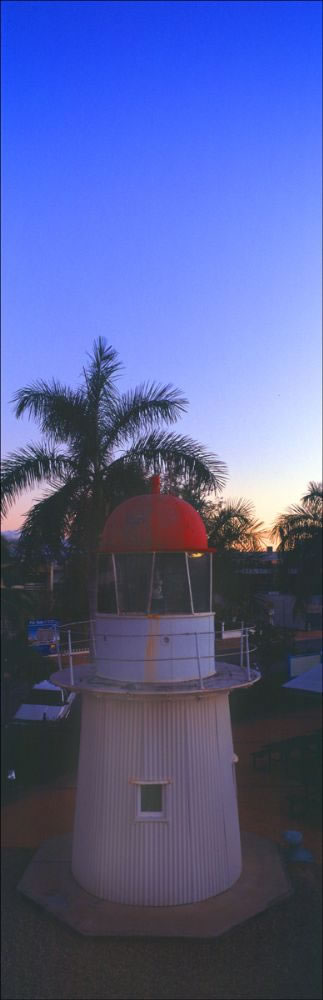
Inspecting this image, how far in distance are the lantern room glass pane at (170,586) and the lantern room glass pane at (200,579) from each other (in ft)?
0.45

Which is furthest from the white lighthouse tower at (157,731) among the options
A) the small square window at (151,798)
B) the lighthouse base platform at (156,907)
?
the lighthouse base platform at (156,907)

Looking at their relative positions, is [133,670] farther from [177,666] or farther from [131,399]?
[131,399]

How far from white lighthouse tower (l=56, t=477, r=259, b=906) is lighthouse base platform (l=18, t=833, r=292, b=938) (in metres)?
0.25

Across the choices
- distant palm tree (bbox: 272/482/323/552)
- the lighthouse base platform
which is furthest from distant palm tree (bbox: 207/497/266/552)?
the lighthouse base platform

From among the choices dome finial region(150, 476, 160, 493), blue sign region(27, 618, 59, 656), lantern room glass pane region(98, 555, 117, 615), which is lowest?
blue sign region(27, 618, 59, 656)

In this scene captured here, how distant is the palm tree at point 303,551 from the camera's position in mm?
19578

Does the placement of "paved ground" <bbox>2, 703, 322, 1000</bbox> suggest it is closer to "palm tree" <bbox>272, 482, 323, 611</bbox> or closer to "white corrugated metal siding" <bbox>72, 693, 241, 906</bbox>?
"white corrugated metal siding" <bbox>72, 693, 241, 906</bbox>

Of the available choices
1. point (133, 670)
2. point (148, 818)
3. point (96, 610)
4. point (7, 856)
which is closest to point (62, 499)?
point (96, 610)

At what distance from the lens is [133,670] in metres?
11.9

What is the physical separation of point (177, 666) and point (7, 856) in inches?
277

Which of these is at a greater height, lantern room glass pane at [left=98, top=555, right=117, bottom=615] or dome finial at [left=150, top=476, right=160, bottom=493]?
dome finial at [left=150, top=476, right=160, bottom=493]

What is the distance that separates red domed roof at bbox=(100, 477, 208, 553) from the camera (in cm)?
1065

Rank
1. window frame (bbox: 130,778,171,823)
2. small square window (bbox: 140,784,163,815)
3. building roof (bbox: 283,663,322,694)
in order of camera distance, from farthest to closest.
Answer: building roof (bbox: 283,663,322,694) → small square window (bbox: 140,784,163,815) → window frame (bbox: 130,778,171,823)

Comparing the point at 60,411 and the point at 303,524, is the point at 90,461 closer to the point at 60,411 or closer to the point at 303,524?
the point at 60,411
